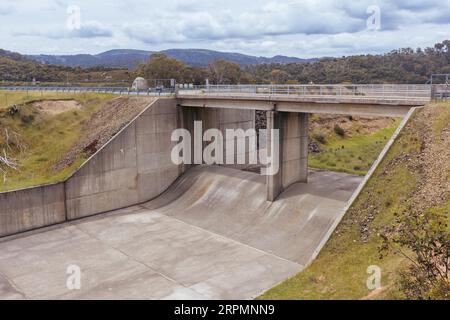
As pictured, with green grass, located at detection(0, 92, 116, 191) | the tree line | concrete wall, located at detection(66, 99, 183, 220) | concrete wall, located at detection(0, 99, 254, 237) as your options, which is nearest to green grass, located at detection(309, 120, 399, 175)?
concrete wall, located at detection(0, 99, 254, 237)

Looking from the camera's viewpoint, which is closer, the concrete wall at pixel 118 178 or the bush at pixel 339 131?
the concrete wall at pixel 118 178

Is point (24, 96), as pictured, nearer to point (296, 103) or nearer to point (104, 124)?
point (104, 124)

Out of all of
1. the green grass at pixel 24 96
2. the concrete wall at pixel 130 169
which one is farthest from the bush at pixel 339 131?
the green grass at pixel 24 96

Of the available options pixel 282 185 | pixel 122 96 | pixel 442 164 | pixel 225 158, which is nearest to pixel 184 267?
pixel 282 185

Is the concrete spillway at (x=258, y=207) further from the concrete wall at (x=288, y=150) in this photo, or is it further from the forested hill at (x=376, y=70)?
the forested hill at (x=376, y=70)

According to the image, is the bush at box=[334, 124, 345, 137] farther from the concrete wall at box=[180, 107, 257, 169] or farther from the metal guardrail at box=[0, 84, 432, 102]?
the metal guardrail at box=[0, 84, 432, 102]

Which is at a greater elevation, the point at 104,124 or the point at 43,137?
the point at 104,124

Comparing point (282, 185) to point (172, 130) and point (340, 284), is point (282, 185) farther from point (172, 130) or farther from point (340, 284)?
point (340, 284)

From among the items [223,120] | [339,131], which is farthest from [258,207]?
[339,131]
